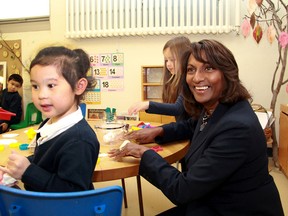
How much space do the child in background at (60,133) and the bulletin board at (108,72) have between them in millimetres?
2773

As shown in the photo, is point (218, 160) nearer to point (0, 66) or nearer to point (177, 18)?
point (177, 18)

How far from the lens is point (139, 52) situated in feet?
12.3

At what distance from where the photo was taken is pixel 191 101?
140 centimetres

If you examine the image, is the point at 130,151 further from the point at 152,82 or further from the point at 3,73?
the point at 3,73

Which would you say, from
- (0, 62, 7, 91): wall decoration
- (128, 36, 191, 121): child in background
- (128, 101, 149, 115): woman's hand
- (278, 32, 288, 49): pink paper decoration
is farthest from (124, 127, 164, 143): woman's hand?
(0, 62, 7, 91): wall decoration

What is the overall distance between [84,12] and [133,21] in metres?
0.68

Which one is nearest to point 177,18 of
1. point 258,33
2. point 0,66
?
point 258,33

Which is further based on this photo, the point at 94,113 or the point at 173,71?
the point at 94,113

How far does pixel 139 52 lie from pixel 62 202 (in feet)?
10.5

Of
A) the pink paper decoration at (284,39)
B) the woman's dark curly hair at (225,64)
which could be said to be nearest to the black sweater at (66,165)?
the woman's dark curly hair at (225,64)

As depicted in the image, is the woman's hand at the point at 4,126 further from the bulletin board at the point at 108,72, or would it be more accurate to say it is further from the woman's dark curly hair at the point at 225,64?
the woman's dark curly hair at the point at 225,64

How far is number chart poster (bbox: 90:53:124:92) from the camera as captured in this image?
384 cm

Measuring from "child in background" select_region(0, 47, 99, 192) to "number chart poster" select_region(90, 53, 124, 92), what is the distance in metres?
2.77

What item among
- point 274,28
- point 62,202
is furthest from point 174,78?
point 274,28
